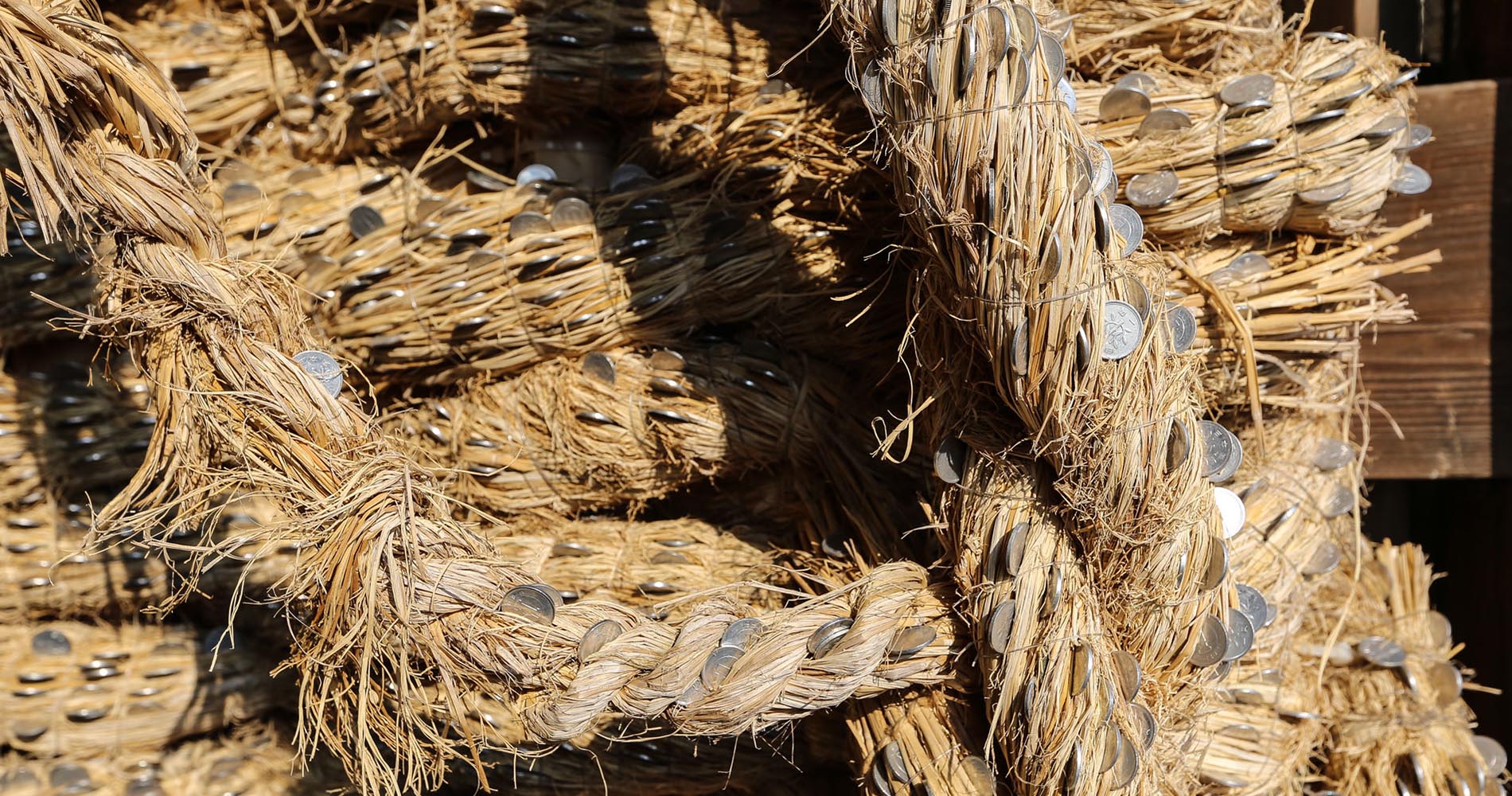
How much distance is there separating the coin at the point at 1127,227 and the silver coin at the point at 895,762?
436 mm

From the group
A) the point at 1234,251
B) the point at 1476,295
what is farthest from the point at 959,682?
the point at 1476,295

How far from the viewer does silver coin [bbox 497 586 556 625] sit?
80 centimetres

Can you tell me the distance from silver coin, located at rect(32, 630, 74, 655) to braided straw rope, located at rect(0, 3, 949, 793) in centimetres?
43

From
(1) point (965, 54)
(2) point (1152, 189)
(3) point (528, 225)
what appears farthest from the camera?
(3) point (528, 225)

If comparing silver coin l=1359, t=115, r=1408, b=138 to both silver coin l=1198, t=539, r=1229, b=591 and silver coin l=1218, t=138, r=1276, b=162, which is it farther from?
silver coin l=1198, t=539, r=1229, b=591

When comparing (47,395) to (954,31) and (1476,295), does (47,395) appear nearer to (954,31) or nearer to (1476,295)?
(954,31)

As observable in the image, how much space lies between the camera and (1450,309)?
4.06 feet

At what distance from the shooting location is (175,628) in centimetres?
122

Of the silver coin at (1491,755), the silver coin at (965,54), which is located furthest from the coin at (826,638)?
the silver coin at (1491,755)

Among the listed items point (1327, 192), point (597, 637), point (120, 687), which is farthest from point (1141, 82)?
point (120, 687)

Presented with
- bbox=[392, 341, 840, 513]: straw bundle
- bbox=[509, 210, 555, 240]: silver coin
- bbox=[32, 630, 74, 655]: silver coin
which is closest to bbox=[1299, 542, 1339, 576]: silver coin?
bbox=[392, 341, 840, 513]: straw bundle

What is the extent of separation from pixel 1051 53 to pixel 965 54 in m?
0.07

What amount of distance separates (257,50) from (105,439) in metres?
0.45

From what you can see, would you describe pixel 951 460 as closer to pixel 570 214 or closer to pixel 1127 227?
pixel 1127 227
